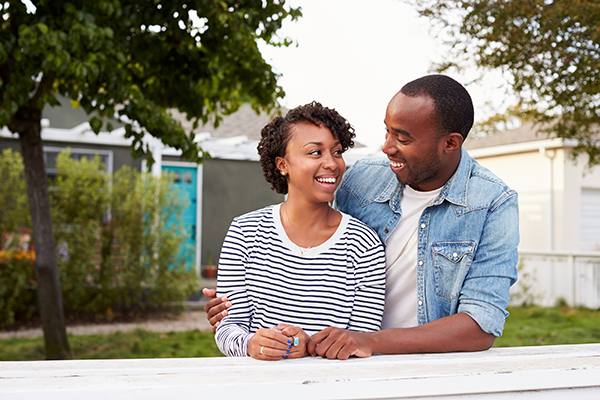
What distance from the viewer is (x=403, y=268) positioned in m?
2.18

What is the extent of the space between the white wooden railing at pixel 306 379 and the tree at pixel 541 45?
3079 millimetres

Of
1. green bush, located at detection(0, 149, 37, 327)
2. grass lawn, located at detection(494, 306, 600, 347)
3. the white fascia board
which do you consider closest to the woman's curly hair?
grass lawn, located at detection(494, 306, 600, 347)

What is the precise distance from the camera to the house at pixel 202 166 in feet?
36.3

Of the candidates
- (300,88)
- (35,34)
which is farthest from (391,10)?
(300,88)

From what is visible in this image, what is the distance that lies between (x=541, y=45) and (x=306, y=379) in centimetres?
373

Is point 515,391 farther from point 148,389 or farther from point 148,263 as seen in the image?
point 148,263

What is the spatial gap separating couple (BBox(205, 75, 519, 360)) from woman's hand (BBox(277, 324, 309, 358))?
9.2 inches

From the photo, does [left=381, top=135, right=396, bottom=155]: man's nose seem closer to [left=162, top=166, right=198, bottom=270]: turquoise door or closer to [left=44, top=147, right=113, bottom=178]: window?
[left=44, top=147, right=113, bottom=178]: window

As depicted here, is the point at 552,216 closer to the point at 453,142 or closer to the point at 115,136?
the point at 115,136

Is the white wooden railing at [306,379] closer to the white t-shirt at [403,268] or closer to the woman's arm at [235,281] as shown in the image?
the woman's arm at [235,281]

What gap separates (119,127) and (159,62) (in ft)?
21.3

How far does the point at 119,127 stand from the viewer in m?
11.4

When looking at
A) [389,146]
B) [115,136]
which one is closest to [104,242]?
[115,136]

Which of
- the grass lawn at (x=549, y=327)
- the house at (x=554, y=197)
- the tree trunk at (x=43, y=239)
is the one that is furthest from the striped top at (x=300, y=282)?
the house at (x=554, y=197)
